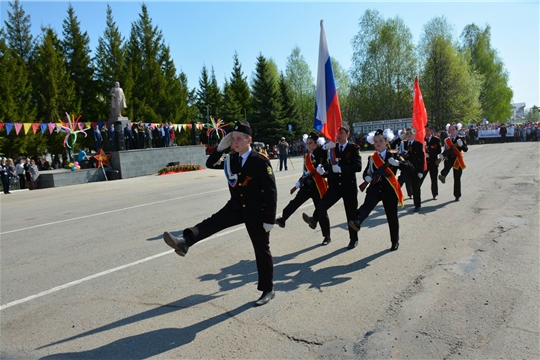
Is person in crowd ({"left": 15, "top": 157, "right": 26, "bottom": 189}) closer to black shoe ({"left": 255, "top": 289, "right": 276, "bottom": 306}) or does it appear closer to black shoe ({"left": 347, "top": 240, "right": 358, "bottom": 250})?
black shoe ({"left": 347, "top": 240, "right": 358, "bottom": 250})

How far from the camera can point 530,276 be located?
4.97m

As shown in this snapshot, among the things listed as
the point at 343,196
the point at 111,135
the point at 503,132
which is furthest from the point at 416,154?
the point at 503,132

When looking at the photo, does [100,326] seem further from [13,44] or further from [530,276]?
[13,44]

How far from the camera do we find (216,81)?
57750 millimetres

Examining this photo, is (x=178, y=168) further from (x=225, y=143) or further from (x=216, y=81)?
(x=216, y=81)

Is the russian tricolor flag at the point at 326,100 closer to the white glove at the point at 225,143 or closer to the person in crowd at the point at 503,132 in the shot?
the white glove at the point at 225,143

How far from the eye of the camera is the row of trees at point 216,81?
1387 inches

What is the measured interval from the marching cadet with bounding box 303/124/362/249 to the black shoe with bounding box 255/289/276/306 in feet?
6.62

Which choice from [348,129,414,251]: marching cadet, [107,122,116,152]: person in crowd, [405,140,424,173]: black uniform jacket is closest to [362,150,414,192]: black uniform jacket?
[348,129,414,251]: marching cadet

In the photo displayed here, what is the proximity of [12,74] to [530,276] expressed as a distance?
36.1 metres

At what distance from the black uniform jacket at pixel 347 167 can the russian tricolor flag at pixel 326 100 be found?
1.87 feet

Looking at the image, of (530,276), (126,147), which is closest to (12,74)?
(126,147)

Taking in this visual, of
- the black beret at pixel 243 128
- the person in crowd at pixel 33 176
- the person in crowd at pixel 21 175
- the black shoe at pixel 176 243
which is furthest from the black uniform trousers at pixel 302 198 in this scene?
the person in crowd at pixel 21 175

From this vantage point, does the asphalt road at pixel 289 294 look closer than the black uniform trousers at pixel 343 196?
Yes
